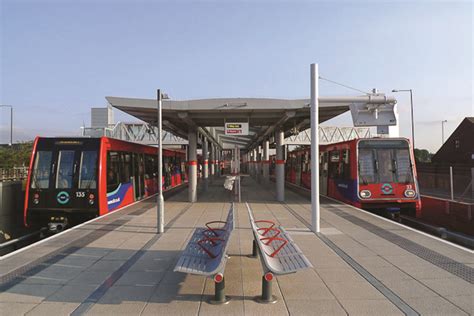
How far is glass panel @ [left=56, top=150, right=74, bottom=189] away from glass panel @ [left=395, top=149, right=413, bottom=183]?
10994 millimetres

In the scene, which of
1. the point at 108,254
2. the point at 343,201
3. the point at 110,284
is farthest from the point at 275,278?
the point at 343,201

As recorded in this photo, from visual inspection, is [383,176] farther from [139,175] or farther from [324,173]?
[139,175]

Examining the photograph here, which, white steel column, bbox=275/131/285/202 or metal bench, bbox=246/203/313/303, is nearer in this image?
metal bench, bbox=246/203/313/303

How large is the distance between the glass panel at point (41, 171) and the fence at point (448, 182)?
53.3 ft

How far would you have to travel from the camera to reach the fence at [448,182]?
1763 centimetres

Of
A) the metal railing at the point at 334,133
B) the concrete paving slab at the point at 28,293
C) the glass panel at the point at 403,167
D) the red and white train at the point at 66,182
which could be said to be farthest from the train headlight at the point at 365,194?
the metal railing at the point at 334,133

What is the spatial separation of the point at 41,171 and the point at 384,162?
11.5m

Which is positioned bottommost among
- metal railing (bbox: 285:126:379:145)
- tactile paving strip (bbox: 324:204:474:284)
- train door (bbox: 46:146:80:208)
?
tactile paving strip (bbox: 324:204:474:284)

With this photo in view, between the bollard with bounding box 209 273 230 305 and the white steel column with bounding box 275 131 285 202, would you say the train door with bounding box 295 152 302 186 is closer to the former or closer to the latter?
the white steel column with bounding box 275 131 285 202

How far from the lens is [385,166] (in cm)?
1344

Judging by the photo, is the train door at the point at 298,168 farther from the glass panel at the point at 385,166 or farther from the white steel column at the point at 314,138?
the white steel column at the point at 314,138

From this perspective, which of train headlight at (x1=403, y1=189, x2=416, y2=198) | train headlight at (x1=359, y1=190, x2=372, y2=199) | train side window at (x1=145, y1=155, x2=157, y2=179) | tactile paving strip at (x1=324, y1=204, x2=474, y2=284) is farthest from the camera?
train side window at (x1=145, y1=155, x2=157, y2=179)

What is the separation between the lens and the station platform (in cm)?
447

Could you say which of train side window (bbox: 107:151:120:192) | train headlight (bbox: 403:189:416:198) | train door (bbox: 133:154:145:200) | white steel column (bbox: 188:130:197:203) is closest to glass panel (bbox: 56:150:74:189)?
train side window (bbox: 107:151:120:192)
